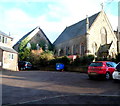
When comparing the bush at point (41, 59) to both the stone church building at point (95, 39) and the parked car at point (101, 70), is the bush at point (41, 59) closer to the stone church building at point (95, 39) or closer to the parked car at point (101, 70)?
the stone church building at point (95, 39)

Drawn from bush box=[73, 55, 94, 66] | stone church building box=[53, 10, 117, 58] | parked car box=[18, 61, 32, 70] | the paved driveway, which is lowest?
the paved driveway

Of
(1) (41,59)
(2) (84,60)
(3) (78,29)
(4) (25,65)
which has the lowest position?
(4) (25,65)

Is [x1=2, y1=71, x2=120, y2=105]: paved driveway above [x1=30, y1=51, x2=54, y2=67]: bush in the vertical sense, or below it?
below

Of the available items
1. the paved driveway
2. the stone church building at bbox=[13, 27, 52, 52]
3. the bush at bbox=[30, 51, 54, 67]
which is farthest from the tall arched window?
the paved driveway

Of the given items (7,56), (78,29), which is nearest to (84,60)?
(7,56)

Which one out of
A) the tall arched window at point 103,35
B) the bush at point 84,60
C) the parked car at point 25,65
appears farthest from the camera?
the tall arched window at point 103,35

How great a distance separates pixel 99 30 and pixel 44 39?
57.7 ft

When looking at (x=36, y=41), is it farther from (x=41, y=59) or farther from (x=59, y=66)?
(x=59, y=66)

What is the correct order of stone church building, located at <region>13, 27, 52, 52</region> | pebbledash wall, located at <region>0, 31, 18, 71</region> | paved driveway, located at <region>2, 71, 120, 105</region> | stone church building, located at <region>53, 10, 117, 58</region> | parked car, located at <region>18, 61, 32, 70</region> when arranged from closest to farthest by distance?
paved driveway, located at <region>2, 71, 120, 105</region> < pebbledash wall, located at <region>0, 31, 18, 71</region> < parked car, located at <region>18, 61, 32, 70</region> < stone church building, located at <region>53, 10, 117, 58</region> < stone church building, located at <region>13, 27, 52, 52</region>

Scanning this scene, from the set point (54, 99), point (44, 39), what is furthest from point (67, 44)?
point (54, 99)

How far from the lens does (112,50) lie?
108ft

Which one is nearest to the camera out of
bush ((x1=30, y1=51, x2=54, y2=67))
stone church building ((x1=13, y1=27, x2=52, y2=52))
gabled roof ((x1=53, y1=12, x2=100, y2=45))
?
bush ((x1=30, y1=51, x2=54, y2=67))

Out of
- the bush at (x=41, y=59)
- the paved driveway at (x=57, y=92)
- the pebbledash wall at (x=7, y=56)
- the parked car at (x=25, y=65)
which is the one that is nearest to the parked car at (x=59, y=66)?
the bush at (x=41, y=59)

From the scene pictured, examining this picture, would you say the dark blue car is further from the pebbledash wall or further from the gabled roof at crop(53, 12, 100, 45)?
the gabled roof at crop(53, 12, 100, 45)
